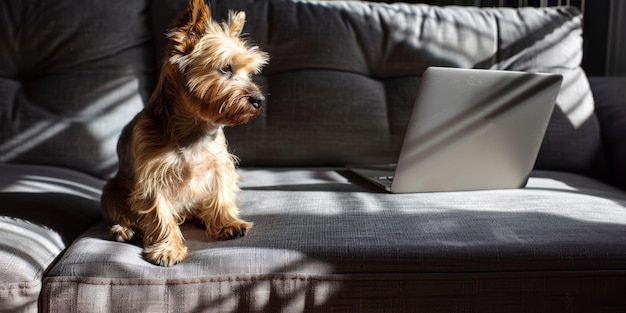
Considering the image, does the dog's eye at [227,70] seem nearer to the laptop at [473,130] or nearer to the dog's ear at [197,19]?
the dog's ear at [197,19]

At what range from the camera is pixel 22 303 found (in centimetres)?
116

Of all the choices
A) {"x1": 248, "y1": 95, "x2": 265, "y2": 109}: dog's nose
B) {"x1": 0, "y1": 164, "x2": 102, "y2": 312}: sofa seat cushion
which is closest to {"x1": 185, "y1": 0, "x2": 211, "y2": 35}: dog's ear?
{"x1": 248, "y1": 95, "x2": 265, "y2": 109}: dog's nose

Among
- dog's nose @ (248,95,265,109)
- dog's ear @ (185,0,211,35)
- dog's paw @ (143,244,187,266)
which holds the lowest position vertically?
dog's paw @ (143,244,187,266)

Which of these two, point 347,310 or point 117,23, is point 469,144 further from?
point 117,23

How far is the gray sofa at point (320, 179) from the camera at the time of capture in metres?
1.20

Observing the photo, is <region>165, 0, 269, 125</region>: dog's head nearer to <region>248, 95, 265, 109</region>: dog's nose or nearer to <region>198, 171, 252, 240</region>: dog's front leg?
<region>248, 95, 265, 109</region>: dog's nose

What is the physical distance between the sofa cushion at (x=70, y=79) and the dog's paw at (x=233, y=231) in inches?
33.2

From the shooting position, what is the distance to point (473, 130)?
63.8 inches

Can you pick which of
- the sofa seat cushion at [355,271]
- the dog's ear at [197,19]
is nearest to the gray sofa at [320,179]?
the sofa seat cushion at [355,271]

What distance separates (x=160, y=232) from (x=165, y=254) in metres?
0.16

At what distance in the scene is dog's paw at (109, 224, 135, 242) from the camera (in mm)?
1431

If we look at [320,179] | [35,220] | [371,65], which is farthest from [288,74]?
[35,220]

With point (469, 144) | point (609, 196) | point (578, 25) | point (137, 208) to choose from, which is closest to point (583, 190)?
point (609, 196)

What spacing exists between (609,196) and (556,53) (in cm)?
76
